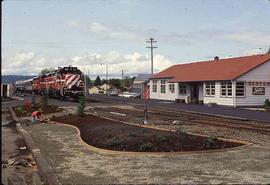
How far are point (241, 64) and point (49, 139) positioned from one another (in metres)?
34.7

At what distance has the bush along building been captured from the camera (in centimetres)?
4212

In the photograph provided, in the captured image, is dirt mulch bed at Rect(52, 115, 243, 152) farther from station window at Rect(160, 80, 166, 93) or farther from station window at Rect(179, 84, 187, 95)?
station window at Rect(160, 80, 166, 93)

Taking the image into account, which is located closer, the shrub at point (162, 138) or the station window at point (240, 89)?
the shrub at point (162, 138)

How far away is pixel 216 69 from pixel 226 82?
20.4 ft

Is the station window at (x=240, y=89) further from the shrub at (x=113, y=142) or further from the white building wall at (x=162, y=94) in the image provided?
the shrub at (x=113, y=142)

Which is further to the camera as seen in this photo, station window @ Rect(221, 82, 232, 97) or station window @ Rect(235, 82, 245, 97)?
station window @ Rect(221, 82, 232, 97)

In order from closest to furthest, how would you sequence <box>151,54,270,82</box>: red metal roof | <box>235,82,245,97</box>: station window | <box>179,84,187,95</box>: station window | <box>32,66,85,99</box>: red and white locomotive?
<box>235,82,245,97</box>: station window, <box>151,54,270,82</box>: red metal roof, <box>32,66,85,99</box>: red and white locomotive, <box>179,84,187,95</box>: station window

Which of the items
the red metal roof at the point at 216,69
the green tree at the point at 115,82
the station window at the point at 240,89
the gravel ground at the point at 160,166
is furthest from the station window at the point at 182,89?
the green tree at the point at 115,82

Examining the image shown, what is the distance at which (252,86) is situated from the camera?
140 feet

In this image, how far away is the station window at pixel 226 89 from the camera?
42500 mm

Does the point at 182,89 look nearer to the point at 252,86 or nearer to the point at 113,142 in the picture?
the point at 252,86

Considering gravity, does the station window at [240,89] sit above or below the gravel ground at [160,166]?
above

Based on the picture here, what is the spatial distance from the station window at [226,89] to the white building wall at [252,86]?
1110 millimetres

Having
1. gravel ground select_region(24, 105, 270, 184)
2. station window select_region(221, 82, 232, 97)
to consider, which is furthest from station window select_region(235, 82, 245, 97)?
gravel ground select_region(24, 105, 270, 184)
